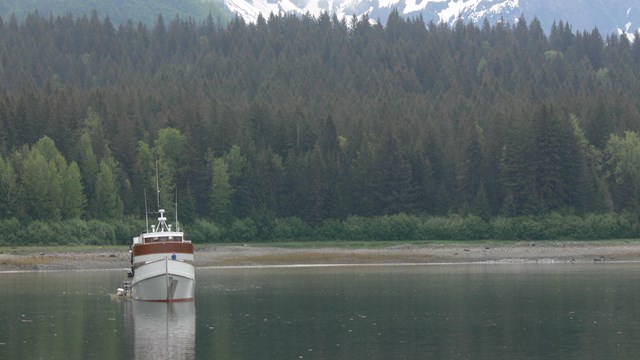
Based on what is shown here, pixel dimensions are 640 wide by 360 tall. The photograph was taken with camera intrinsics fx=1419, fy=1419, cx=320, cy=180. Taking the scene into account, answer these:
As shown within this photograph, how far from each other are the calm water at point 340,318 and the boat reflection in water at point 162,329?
8cm

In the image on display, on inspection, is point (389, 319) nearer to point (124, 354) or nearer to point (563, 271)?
point (124, 354)

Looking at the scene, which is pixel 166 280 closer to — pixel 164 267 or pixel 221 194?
pixel 164 267

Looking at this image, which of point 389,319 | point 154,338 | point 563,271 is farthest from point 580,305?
point 563,271

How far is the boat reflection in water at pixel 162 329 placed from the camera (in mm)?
70438

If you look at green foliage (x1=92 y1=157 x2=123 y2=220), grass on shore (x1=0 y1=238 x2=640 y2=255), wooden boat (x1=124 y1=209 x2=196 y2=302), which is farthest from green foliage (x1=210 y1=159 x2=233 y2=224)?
wooden boat (x1=124 y1=209 x2=196 y2=302)

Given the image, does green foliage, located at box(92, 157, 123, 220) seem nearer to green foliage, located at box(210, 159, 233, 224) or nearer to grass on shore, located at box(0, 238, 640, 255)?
grass on shore, located at box(0, 238, 640, 255)

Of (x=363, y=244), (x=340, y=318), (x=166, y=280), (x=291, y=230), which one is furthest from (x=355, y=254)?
(x=340, y=318)

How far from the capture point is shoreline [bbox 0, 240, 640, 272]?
150m

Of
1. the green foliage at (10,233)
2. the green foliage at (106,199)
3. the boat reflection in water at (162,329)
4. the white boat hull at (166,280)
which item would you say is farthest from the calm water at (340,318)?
the green foliage at (106,199)

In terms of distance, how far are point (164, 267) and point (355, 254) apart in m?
64.8

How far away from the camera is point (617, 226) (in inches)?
6703

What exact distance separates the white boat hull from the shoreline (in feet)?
156

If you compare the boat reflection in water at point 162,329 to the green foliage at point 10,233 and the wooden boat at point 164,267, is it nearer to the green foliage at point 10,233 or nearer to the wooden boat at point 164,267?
the wooden boat at point 164,267

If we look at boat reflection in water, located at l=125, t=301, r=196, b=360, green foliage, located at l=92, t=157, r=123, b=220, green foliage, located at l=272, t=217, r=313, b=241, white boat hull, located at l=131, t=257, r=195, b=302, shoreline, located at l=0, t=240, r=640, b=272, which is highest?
green foliage, located at l=92, t=157, r=123, b=220
